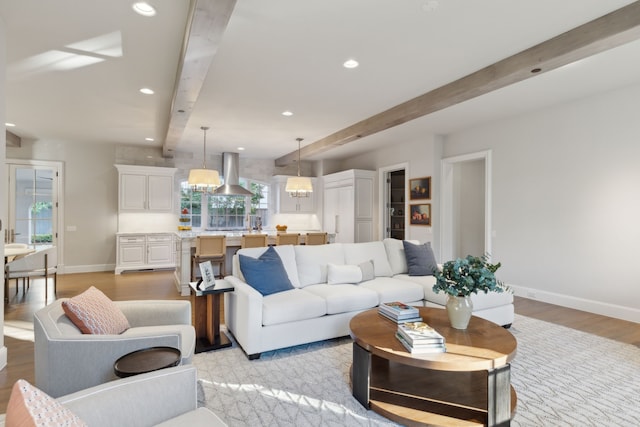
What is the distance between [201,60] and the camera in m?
2.98

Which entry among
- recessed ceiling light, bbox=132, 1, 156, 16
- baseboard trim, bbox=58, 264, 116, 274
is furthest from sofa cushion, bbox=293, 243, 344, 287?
baseboard trim, bbox=58, 264, 116, 274

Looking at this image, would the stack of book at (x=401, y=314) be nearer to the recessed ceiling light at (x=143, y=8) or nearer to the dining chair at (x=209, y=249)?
the recessed ceiling light at (x=143, y=8)

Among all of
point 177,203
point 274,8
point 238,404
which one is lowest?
point 238,404

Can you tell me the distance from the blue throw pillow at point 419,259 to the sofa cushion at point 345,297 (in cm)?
92

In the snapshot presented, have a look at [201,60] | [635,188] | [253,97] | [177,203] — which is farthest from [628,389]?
[177,203]

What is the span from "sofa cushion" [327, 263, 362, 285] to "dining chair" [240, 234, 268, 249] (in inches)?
88.6

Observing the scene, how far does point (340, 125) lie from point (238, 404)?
184 inches

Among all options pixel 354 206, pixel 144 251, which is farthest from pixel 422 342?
pixel 144 251

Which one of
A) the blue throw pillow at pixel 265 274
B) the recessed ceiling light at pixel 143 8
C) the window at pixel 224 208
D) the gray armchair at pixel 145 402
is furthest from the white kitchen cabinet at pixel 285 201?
the gray armchair at pixel 145 402

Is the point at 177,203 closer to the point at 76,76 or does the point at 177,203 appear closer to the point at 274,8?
the point at 76,76

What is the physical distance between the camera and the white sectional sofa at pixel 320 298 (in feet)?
9.75

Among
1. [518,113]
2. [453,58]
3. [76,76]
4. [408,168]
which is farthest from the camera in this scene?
[408,168]

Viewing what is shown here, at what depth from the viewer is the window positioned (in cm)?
823

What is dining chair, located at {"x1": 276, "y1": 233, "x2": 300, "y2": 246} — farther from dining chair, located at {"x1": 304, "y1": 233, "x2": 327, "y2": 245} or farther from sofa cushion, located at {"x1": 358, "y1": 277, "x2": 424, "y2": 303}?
sofa cushion, located at {"x1": 358, "y1": 277, "x2": 424, "y2": 303}
